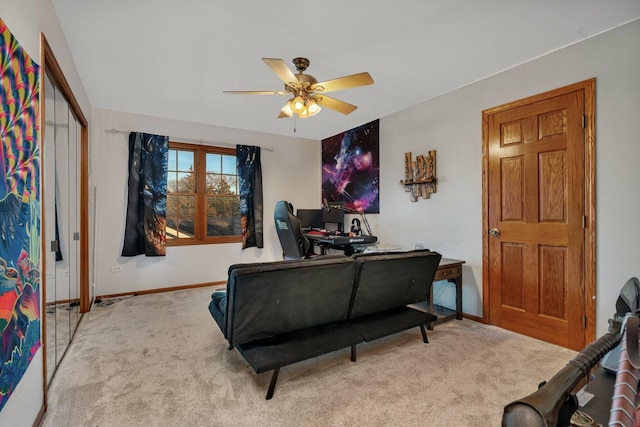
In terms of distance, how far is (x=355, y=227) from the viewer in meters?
4.87

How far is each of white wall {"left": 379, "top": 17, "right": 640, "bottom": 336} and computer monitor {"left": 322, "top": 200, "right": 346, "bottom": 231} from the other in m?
0.83

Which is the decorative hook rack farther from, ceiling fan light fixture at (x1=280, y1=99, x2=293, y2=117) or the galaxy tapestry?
ceiling fan light fixture at (x1=280, y1=99, x2=293, y2=117)

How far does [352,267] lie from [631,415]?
1719 mm

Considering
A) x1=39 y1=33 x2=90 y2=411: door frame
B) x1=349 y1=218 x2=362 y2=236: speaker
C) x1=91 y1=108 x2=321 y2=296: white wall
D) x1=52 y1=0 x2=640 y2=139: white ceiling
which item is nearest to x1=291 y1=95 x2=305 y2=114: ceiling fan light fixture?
x1=52 y1=0 x2=640 y2=139: white ceiling

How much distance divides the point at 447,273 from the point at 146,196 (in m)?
4.06

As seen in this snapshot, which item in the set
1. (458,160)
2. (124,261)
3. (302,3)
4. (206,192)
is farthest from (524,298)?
(124,261)

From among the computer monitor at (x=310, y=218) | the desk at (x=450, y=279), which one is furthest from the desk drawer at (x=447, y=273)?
the computer monitor at (x=310, y=218)

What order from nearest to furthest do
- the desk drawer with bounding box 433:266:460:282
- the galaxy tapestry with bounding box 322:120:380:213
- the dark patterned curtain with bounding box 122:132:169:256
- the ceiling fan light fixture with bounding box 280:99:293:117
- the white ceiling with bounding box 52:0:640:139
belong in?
the white ceiling with bounding box 52:0:640:139
the ceiling fan light fixture with bounding box 280:99:293:117
the desk drawer with bounding box 433:266:460:282
the dark patterned curtain with bounding box 122:132:169:256
the galaxy tapestry with bounding box 322:120:380:213

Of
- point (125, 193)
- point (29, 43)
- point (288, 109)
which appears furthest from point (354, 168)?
point (29, 43)

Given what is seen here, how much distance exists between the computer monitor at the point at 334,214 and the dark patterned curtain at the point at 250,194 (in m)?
1.14

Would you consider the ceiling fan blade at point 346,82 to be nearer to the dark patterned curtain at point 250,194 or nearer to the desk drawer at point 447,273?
the desk drawer at point 447,273

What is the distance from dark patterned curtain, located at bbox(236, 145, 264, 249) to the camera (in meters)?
5.00

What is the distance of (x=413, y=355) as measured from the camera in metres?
2.45

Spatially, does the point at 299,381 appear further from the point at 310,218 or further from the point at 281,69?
the point at 310,218
